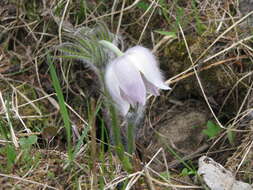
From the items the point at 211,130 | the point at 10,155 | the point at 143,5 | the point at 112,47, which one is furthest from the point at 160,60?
the point at 10,155

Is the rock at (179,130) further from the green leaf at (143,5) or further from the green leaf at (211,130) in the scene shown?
the green leaf at (143,5)

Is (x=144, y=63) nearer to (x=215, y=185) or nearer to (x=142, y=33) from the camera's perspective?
(x=215, y=185)

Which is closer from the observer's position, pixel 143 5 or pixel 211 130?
pixel 211 130

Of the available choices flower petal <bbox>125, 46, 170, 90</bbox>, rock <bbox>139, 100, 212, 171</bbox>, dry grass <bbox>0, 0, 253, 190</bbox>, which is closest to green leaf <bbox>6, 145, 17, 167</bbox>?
dry grass <bbox>0, 0, 253, 190</bbox>

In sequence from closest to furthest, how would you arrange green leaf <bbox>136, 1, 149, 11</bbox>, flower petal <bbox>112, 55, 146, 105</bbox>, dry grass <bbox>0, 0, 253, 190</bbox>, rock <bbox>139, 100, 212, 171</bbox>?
flower petal <bbox>112, 55, 146, 105</bbox> → dry grass <bbox>0, 0, 253, 190</bbox> → rock <bbox>139, 100, 212, 171</bbox> → green leaf <bbox>136, 1, 149, 11</bbox>

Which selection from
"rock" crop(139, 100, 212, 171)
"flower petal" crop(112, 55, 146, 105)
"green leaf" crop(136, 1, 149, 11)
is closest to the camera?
"flower petal" crop(112, 55, 146, 105)

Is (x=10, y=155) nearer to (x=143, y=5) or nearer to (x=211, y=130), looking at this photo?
(x=211, y=130)

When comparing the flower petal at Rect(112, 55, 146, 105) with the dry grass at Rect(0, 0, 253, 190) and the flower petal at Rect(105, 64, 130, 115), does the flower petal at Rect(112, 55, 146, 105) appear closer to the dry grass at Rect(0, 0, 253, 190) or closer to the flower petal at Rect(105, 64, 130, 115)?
the flower petal at Rect(105, 64, 130, 115)
